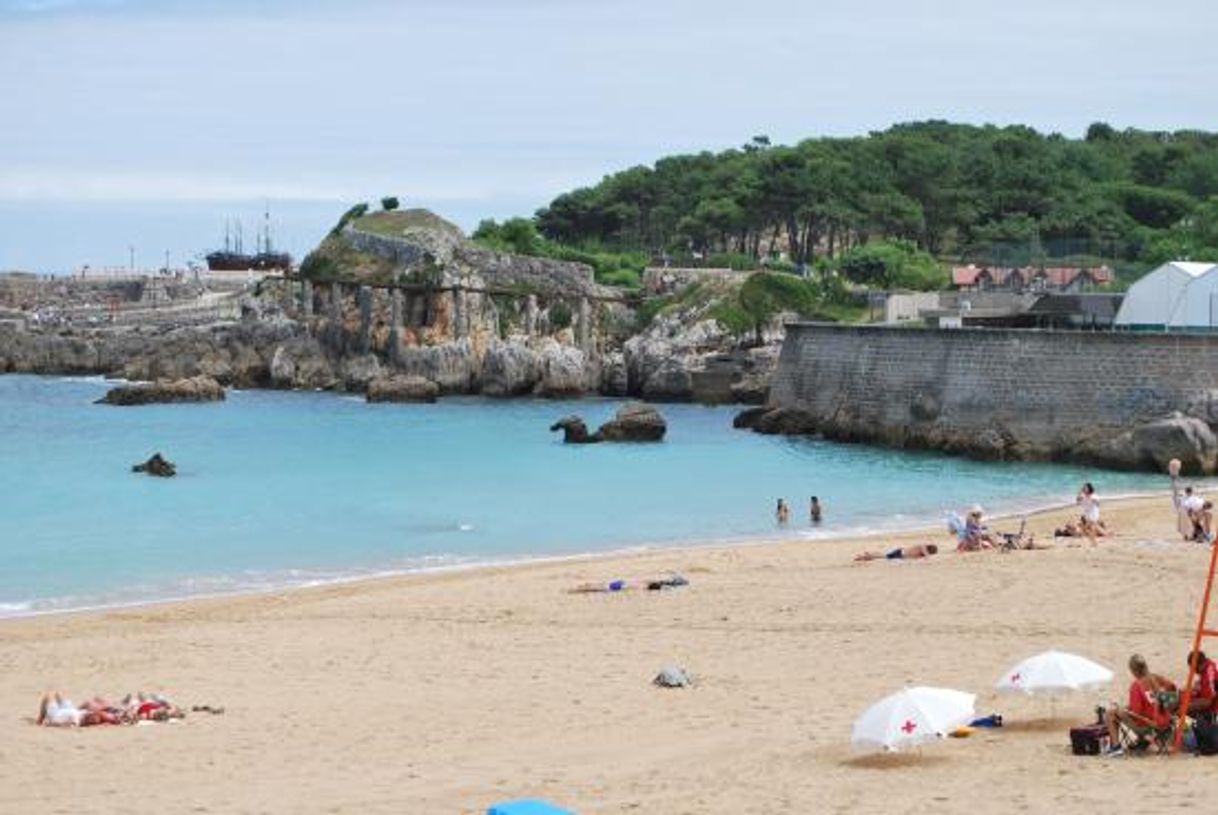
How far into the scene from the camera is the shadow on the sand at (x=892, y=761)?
47.9ft

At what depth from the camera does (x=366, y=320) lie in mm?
86500

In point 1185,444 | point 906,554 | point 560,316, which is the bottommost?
point 906,554

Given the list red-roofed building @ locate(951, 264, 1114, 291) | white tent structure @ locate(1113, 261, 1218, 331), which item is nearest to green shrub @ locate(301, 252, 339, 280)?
red-roofed building @ locate(951, 264, 1114, 291)

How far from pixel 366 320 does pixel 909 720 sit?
7364 cm

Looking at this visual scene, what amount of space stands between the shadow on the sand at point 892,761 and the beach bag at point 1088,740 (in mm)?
1020

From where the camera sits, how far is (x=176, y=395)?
265ft

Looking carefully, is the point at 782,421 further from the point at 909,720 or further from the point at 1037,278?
the point at 909,720

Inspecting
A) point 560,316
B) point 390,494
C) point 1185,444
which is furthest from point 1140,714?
point 560,316

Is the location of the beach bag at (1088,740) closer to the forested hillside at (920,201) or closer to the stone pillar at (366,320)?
the forested hillside at (920,201)

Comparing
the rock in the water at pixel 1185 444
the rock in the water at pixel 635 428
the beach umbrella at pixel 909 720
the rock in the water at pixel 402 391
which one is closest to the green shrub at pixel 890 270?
the rock in the water at pixel 402 391

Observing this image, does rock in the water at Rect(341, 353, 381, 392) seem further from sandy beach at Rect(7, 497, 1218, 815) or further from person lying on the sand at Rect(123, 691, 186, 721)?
person lying on the sand at Rect(123, 691, 186, 721)

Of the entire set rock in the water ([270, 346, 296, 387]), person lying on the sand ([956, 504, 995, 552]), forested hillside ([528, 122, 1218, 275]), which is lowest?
person lying on the sand ([956, 504, 995, 552])

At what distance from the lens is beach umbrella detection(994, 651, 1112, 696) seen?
51.0 feet

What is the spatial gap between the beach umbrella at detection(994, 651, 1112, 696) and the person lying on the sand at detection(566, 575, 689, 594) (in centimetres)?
1125
